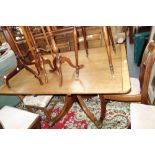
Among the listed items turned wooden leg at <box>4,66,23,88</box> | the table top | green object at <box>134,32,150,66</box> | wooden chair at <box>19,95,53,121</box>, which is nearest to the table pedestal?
wooden chair at <box>19,95,53,121</box>

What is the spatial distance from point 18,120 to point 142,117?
1.25m

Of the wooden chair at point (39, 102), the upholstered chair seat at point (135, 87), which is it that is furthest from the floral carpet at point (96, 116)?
the upholstered chair seat at point (135, 87)

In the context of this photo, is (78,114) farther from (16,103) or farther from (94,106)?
(16,103)

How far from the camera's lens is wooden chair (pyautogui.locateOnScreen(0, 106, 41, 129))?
176 centimetres

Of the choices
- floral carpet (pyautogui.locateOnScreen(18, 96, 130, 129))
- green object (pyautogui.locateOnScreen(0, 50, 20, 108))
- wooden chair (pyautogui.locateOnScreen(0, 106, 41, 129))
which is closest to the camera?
wooden chair (pyautogui.locateOnScreen(0, 106, 41, 129))

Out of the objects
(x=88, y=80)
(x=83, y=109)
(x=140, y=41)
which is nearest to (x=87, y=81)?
(x=88, y=80)

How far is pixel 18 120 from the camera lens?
1.81 m

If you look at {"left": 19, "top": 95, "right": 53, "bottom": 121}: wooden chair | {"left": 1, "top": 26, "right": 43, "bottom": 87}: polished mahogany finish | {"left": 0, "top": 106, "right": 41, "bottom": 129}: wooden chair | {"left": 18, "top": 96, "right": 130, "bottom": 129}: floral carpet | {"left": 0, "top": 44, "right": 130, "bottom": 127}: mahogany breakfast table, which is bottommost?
{"left": 18, "top": 96, "right": 130, "bottom": 129}: floral carpet

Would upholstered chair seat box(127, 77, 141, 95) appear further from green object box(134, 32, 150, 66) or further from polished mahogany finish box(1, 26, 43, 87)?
green object box(134, 32, 150, 66)

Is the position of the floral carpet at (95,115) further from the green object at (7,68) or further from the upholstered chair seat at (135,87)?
the green object at (7,68)

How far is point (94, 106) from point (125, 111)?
443 mm

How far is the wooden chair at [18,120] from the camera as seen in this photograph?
1757 mm

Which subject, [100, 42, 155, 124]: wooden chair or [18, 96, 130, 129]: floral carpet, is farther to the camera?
[18, 96, 130, 129]: floral carpet
